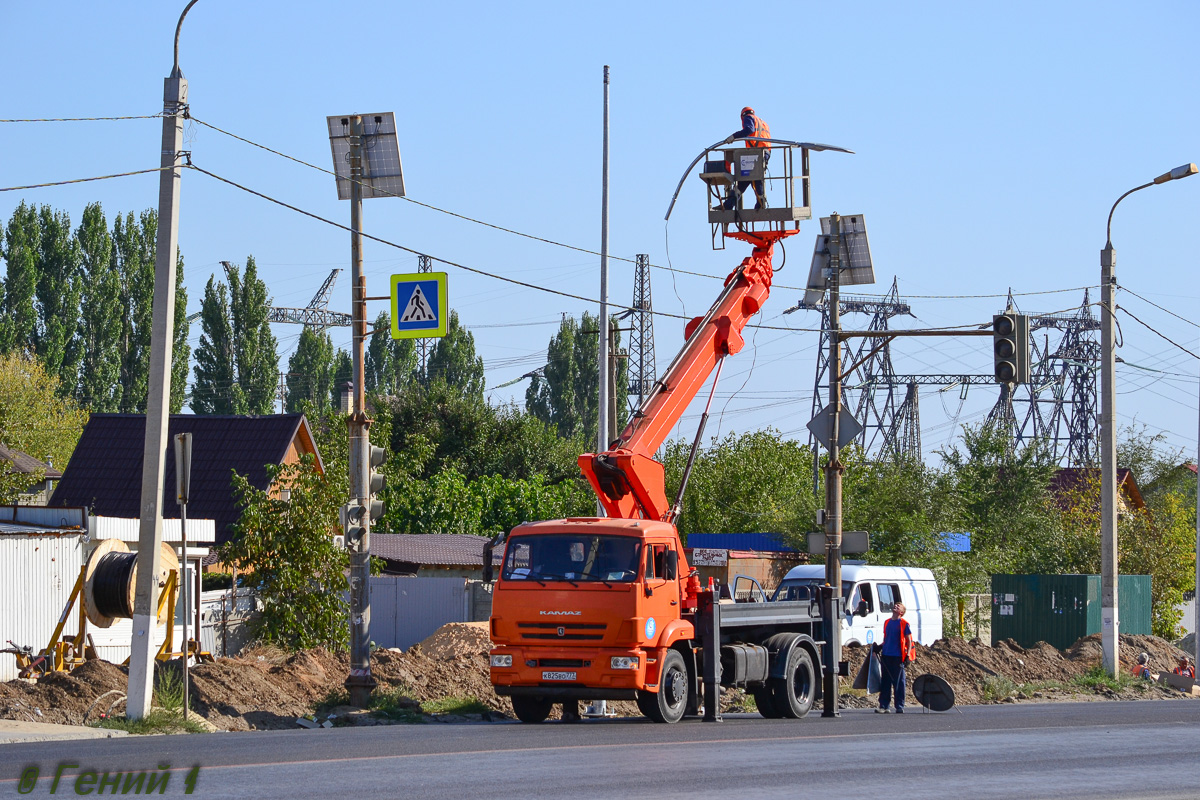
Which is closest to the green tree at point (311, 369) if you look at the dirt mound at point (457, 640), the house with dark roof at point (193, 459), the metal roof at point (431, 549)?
the metal roof at point (431, 549)

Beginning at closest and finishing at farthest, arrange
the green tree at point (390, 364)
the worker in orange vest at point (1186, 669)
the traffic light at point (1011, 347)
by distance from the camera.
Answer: the traffic light at point (1011, 347)
the worker in orange vest at point (1186, 669)
the green tree at point (390, 364)

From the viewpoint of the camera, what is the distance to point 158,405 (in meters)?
16.4

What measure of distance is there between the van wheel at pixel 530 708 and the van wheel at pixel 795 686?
3.35 m

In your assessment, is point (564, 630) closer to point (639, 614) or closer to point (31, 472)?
point (639, 614)

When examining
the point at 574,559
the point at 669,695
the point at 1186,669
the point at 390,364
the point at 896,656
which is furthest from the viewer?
the point at 390,364

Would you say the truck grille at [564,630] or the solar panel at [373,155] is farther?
the solar panel at [373,155]

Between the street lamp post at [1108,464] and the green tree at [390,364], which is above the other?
the green tree at [390,364]

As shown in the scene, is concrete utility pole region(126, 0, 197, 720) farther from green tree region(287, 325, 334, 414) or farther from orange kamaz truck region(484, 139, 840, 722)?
green tree region(287, 325, 334, 414)

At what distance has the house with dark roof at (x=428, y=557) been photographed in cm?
3962

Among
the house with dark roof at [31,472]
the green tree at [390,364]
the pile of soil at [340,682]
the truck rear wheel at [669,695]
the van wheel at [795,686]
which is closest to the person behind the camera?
the pile of soil at [340,682]

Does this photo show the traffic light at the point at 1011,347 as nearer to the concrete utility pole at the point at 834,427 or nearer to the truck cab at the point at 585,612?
the concrete utility pole at the point at 834,427

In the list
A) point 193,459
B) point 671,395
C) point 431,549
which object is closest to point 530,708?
point 671,395

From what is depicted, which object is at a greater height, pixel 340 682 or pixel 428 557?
pixel 428 557

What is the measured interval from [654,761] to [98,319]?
59456 mm
